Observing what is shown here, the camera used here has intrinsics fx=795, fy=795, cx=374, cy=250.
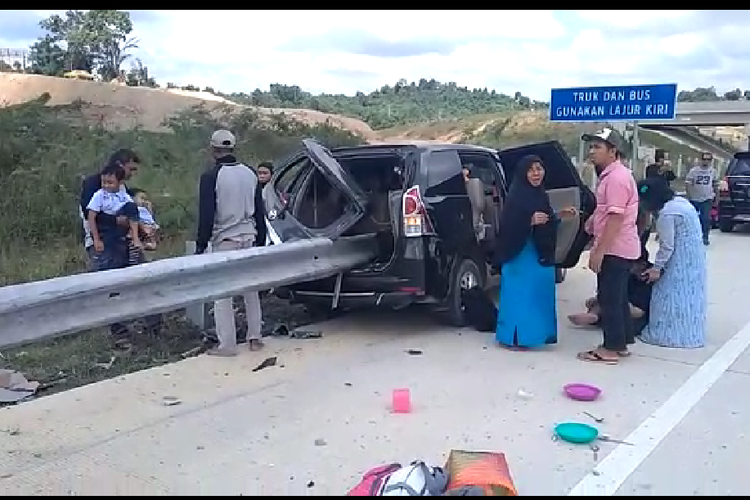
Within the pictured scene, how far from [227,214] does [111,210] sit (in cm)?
106

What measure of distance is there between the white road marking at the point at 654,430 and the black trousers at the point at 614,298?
2.15ft

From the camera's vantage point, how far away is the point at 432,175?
285 inches

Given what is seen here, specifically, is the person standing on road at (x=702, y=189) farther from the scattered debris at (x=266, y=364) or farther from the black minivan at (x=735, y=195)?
the scattered debris at (x=266, y=364)

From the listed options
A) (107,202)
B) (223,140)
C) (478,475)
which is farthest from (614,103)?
(478,475)

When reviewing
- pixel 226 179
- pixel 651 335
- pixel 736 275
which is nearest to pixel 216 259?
pixel 226 179

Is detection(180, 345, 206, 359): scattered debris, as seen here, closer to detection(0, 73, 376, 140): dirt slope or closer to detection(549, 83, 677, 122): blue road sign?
detection(549, 83, 677, 122): blue road sign

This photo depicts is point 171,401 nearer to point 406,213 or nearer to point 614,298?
point 406,213

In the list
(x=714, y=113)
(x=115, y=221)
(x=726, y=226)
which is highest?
(x=714, y=113)

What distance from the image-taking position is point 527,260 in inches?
266

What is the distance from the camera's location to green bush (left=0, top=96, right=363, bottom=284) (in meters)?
11.2

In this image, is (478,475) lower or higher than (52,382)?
higher

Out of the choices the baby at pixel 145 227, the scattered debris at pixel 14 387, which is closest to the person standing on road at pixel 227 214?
the baby at pixel 145 227

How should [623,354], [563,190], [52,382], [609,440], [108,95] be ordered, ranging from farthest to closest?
[108,95]
[563,190]
[623,354]
[52,382]
[609,440]

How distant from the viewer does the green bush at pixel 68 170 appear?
1121cm
